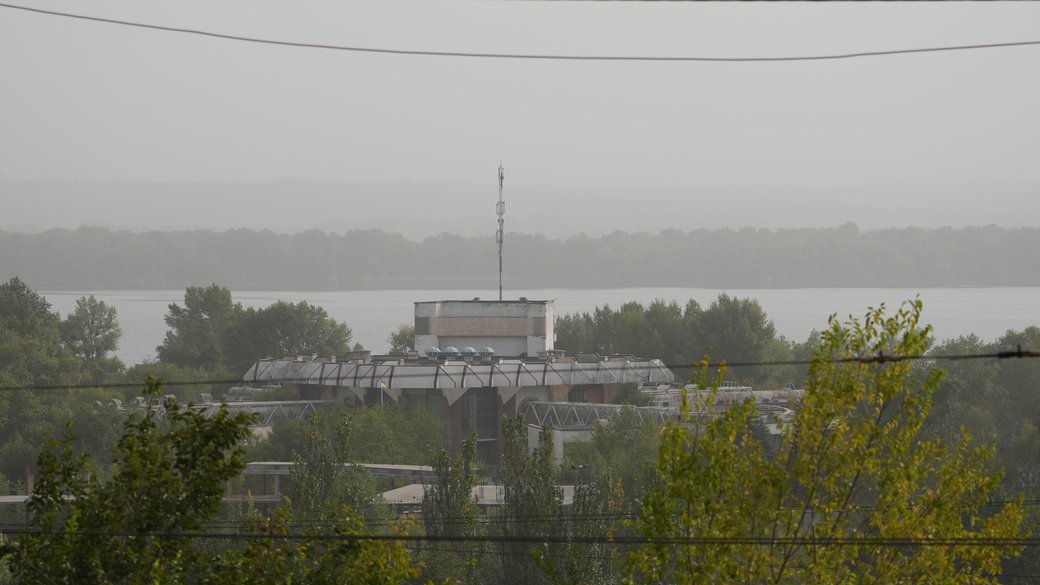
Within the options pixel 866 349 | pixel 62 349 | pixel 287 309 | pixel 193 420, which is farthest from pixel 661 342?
pixel 193 420

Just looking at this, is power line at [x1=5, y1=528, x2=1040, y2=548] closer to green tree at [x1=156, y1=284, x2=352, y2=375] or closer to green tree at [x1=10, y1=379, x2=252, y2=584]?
green tree at [x1=10, y1=379, x2=252, y2=584]

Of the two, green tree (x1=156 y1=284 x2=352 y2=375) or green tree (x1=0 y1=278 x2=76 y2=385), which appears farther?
green tree (x1=156 y1=284 x2=352 y2=375)

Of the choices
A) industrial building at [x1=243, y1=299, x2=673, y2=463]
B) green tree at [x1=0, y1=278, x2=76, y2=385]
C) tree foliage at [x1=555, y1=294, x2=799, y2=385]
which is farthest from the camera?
tree foliage at [x1=555, y1=294, x2=799, y2=385]

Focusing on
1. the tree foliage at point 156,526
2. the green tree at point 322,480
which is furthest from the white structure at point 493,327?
the tree foliage at point 156,526

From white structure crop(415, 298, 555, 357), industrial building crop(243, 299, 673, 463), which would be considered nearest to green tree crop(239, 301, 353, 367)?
white structure crop(415, 298, 555, 357)

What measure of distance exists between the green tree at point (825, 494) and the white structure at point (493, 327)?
61.3 meters

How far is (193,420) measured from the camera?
1474 cm

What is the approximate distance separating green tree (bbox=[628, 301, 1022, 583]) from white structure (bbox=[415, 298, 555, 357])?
61316 millimetres

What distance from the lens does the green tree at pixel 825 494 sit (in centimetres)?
1648

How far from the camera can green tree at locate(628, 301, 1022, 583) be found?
16484 millimetres

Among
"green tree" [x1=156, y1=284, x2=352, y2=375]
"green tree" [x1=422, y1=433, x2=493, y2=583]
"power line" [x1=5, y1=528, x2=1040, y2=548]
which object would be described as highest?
"green tree" [x1=156, y1=284, x2=352, y2=375]

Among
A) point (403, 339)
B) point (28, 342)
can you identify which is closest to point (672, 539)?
point (28, 342)

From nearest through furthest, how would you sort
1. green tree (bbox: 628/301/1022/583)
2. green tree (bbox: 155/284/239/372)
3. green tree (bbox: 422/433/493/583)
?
green tree (bbox: 628/301/1022/583) < green tree (bbox: 422/433/493/583) < green tree (bbox: 155/284/239/372)

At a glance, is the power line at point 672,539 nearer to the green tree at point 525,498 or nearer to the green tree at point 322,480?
the green tree at point 525,498
